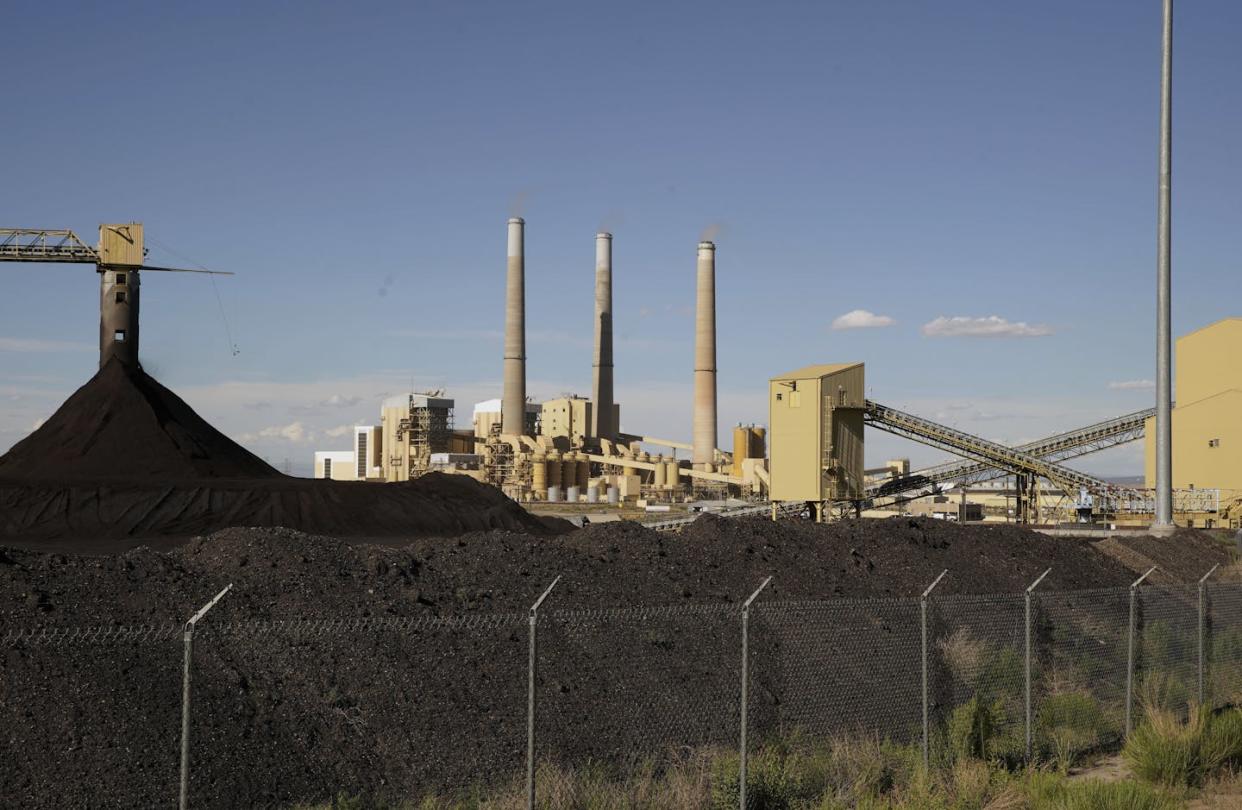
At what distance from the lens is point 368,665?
12.6m

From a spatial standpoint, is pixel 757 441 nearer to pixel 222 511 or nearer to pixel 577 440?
pixel 577 440

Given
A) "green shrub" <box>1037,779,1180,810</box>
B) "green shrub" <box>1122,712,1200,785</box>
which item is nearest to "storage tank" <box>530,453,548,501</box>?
"green shrub" <box>1122,712,1200,785</box>

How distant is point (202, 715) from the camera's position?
1118 cm

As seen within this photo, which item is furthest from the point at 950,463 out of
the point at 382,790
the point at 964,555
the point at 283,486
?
the point at 382,790

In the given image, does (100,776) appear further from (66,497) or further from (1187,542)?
(66,497)

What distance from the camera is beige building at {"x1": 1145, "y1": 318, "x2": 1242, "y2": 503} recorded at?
53.8 meters

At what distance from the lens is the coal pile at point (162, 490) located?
41.1m

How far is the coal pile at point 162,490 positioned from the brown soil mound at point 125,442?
0.06m

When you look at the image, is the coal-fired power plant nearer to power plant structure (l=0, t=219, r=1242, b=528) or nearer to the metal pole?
power plant structure (l=0, t=219, r=1242, b=528)

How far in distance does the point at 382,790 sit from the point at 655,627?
181 inches

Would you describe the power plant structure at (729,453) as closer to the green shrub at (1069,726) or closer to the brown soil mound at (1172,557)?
the brown soil mound at (1172,557)

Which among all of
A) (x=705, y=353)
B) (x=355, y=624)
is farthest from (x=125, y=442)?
(x=705, y=353)

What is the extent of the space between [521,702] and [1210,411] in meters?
49.3

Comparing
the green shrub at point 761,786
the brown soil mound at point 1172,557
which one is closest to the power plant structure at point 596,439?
the brown soil mound at point 1172,557
